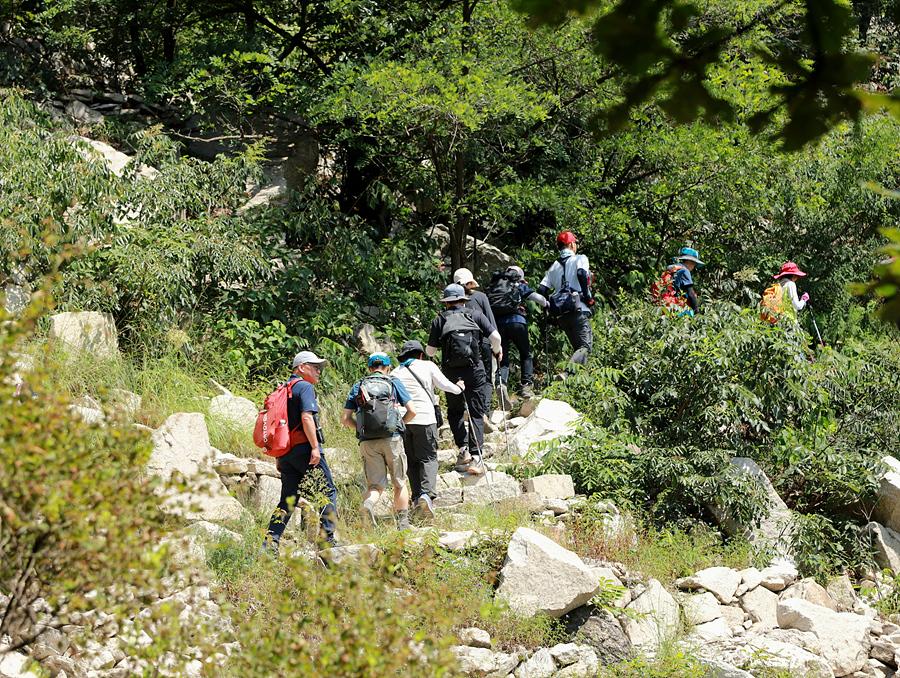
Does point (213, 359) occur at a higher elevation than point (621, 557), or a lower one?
higher

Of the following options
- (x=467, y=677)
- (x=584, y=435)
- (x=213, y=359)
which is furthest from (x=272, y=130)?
(x=467, y=677)

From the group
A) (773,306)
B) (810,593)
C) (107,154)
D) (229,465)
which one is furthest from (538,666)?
(107,154)

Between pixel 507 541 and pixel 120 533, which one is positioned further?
pixel 507 541

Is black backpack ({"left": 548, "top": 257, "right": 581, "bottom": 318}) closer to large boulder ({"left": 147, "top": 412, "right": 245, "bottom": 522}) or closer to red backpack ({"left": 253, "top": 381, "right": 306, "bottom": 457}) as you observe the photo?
large boulder ({"left": 147, "top": 412, "right": 245, "bottom": 522})

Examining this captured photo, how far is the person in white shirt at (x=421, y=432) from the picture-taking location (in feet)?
28.1

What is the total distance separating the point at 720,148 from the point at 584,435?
5186mm

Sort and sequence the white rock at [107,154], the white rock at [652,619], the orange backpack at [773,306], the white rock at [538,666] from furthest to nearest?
the white rock at [107,154] < the orange backpack at [773,306] < the white rock at [652,619] < the white rock at [538,666]

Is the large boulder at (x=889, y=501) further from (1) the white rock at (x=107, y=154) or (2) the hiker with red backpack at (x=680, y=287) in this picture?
(1) the white rock at (x=107, y=154)

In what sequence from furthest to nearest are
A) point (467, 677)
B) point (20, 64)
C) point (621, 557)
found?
point (20, 64) → point (621, 557) → point (467, 677)

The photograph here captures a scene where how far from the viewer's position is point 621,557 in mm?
8445

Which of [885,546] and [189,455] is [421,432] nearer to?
[189,455]

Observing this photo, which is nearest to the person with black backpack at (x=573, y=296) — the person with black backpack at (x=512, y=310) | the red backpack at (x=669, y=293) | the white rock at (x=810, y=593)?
the person with black backpack at (x=512, y=310)

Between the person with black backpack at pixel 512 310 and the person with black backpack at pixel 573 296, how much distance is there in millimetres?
217

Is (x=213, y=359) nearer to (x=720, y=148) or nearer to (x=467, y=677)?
(x=467, y=677)
